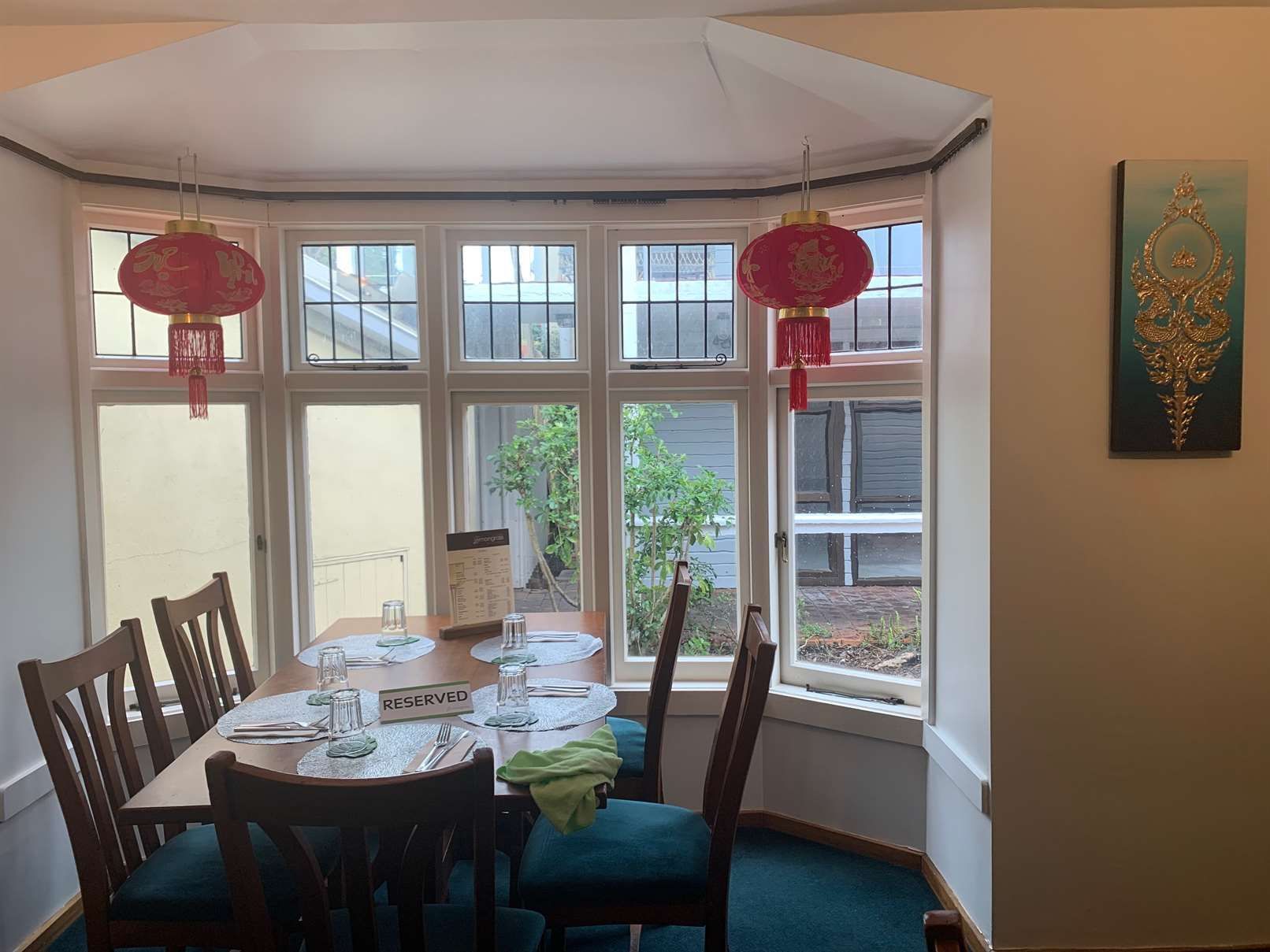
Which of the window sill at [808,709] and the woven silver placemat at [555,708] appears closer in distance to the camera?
the woven silver placemat at [555,708]

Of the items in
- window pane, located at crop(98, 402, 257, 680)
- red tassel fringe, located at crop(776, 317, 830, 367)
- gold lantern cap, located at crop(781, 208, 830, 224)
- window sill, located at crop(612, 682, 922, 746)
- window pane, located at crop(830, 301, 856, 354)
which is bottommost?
window sill, located at crop(612, 682, 922, 746)

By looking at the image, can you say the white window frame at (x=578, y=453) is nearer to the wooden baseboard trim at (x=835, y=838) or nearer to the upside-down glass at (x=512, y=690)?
the wooden baseboard trim at (x=835, y=838)

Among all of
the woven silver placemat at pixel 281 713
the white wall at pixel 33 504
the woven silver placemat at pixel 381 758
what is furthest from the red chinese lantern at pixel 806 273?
the white wall at pixel 33 504

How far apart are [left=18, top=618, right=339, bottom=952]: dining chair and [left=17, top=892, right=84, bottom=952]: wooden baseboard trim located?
0.66 meters

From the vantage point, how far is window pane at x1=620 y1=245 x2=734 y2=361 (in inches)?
121

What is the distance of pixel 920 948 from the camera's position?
7.47 ft

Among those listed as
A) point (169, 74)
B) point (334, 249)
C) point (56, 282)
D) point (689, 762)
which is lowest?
point (689, 762)

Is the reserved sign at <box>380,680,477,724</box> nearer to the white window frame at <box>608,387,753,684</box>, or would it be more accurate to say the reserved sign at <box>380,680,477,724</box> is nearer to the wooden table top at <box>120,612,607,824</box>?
the wooden table top at <box>120,612,607,824</box>

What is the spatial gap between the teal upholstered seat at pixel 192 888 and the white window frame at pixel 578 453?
1449 mm

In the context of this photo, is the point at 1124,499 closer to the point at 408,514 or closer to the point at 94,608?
the point at 408,514

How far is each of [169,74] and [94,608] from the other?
165 centimetres

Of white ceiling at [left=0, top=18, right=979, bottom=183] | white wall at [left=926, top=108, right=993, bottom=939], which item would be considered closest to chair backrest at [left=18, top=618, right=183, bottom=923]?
white ceiling at [left=0, top=18, right=979, bottom=183]


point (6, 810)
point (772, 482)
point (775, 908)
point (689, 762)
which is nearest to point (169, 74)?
point (6, 810)

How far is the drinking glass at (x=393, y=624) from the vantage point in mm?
2588
